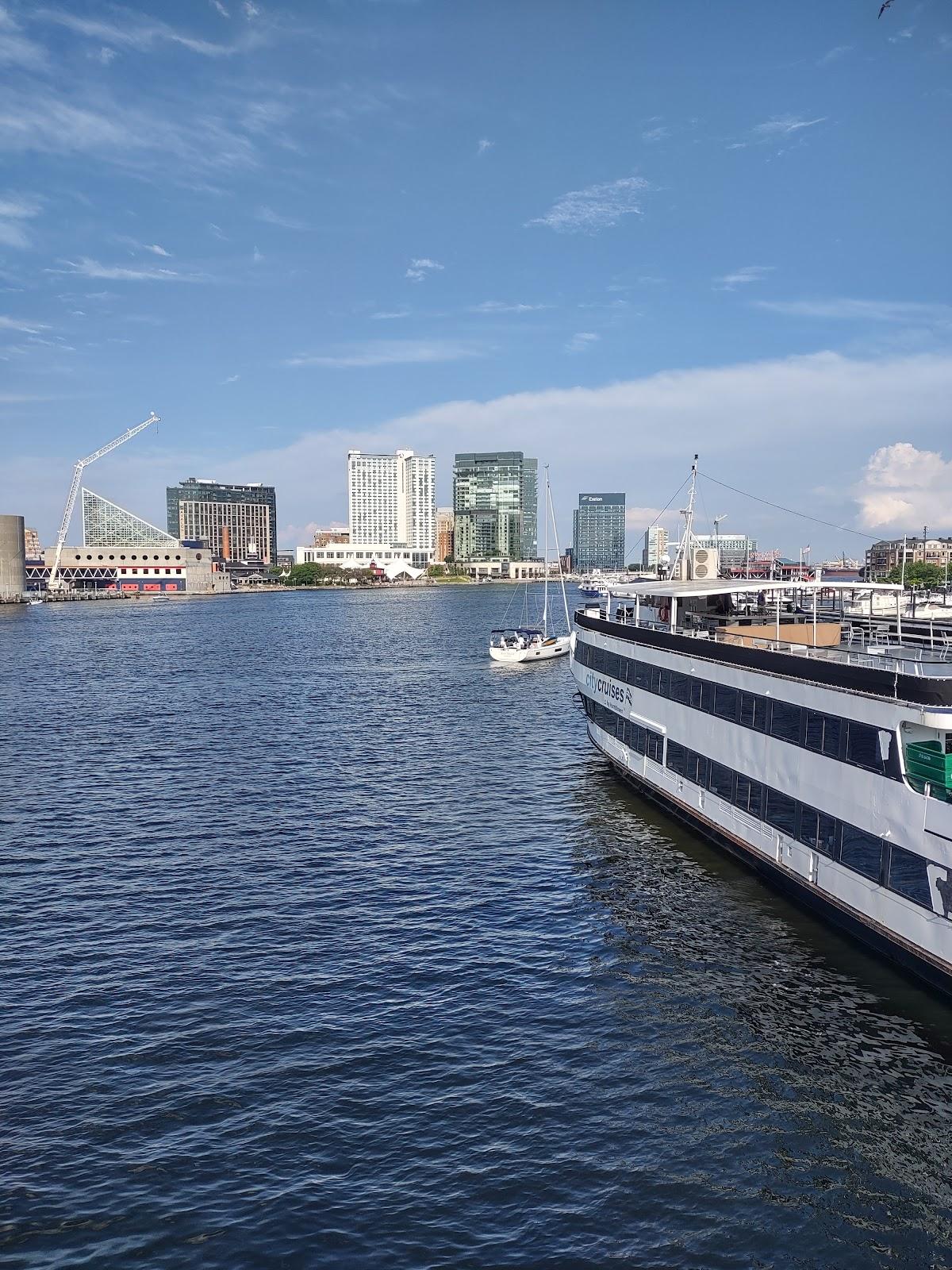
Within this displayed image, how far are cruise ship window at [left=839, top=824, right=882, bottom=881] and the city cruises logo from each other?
1864 centimetres

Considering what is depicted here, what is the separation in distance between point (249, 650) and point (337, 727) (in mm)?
60514

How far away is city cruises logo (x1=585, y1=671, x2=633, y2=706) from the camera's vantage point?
44.9m

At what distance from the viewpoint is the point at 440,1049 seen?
22688mm

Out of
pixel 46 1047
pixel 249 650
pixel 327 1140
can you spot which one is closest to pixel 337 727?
pixel 46 1047

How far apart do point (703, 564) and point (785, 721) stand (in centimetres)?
2733

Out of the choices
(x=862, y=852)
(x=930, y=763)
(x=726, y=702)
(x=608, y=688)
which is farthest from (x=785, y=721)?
(x=608, y=688)

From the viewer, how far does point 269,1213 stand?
17.2 m

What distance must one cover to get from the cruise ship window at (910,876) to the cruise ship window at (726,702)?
31.9ft

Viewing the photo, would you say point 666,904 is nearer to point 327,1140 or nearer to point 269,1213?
point 327,1140

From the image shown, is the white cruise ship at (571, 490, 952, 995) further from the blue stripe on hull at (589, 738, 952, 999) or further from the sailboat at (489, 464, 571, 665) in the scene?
the sailboat at (489, 464, 571, 665)

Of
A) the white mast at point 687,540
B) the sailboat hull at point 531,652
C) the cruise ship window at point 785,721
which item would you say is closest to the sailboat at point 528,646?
the sailboat hull at point 531,652

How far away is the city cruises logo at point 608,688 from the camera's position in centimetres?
4488

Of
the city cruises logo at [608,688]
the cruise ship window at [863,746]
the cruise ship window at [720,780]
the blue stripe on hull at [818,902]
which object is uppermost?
the cruise ship window at [863,746]

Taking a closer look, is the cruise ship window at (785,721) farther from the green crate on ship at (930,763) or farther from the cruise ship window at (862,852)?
the green crate on ship at (930,763)
